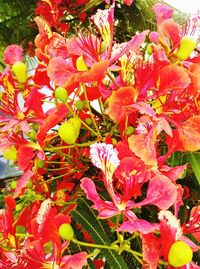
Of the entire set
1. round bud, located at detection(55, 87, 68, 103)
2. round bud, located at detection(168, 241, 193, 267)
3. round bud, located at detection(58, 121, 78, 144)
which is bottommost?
round bud, located at detection(168, 241, 193, 267)

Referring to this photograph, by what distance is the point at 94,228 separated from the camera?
56 cm

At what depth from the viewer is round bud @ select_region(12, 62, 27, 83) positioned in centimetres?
63

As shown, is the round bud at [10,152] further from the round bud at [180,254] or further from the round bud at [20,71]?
the round bud at [180,254]

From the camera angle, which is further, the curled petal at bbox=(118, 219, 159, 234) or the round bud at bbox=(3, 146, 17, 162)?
the round bud at bbox=(3, 146, 17, 162)

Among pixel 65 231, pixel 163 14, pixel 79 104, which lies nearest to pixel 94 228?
pixel 65 231

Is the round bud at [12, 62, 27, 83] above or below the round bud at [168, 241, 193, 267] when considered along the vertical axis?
above

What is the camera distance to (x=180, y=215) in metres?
0.63

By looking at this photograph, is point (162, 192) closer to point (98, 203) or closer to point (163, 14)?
point (98, 203)

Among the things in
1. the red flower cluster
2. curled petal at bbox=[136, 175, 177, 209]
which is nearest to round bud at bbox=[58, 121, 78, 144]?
the red flower cluster

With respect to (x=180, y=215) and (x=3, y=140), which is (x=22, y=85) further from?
(x=180, y=215)

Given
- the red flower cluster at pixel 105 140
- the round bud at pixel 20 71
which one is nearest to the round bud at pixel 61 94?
the red flower cluster at pixel 105 140

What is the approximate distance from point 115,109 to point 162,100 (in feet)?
0.20

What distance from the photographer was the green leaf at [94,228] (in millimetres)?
520

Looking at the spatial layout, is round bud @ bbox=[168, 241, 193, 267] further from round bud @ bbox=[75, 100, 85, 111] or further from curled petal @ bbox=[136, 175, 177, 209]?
round bud @ bbox=[75, 100, 85, 111]
